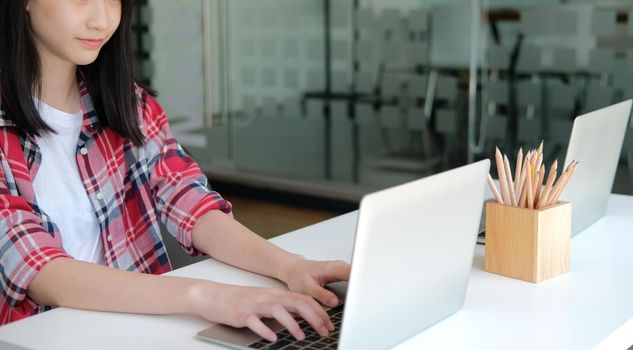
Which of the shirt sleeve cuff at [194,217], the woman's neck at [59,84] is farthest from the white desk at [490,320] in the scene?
the woman's neck at [59,84]

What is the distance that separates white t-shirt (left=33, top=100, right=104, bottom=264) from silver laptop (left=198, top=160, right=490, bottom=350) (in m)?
0.63

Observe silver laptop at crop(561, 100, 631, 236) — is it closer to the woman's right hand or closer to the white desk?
the white desk

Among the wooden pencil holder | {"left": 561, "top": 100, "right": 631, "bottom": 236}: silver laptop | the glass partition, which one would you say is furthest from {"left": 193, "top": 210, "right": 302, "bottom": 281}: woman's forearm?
the glass partition

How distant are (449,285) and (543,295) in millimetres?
220

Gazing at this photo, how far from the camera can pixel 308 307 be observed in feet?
4.46

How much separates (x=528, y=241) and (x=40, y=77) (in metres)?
0.97

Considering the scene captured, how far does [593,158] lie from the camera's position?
6.08 ft

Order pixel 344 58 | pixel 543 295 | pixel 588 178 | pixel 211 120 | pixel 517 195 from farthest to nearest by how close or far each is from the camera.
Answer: pixel 211 120 < pixel 344 58 < pixel 588 178 < pixel 517 195 < pixel 543 295

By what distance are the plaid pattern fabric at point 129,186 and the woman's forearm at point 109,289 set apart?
0.58ft

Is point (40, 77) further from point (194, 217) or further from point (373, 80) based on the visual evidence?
point (373, 80)

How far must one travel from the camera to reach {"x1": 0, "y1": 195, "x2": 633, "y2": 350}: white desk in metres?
1.33

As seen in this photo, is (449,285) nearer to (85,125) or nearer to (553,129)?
(85,125)

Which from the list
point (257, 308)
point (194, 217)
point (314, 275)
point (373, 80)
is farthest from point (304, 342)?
point (373, 80)

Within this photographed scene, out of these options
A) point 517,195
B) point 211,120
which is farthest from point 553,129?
point 517,195
